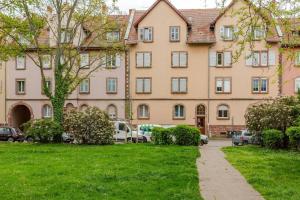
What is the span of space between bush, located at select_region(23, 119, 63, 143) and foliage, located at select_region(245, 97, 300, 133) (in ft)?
41.7

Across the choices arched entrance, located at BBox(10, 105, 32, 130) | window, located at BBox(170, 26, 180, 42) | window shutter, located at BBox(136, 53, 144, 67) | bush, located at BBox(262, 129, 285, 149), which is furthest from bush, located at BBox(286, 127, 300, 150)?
arched entrance, located at BBox(10, 105, 32, 130)

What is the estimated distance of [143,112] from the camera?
2291 inches

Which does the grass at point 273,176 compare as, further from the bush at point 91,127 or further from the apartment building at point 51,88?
the apartment building at point 51,88

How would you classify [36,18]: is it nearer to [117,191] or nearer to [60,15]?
[60,15]

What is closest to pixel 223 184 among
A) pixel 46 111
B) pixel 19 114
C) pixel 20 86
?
pixel 46 111

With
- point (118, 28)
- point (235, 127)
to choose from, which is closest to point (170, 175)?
point (118, 28)

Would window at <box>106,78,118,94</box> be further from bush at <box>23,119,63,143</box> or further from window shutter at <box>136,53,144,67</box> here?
bush at <box>23,119,63,143</box>

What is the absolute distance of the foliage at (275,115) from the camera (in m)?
31.2

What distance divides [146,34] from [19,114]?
18.7 metres

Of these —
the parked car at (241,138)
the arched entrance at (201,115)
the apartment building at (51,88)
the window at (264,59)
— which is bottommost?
the parked car at (241,138)

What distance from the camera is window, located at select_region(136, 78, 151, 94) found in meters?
57.9

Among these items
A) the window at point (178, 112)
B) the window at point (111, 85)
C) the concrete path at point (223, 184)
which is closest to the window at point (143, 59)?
the window at point (111, 85)

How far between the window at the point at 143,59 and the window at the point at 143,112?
15.0ft

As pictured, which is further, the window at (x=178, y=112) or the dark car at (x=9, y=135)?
the window at (x=178, y=112)
